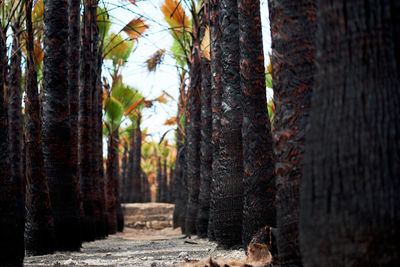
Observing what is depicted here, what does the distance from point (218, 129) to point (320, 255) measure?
5.49m

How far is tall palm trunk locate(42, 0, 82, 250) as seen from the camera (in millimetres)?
7504

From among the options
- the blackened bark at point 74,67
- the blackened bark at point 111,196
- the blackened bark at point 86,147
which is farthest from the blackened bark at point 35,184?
the blackened bark at point 111,196

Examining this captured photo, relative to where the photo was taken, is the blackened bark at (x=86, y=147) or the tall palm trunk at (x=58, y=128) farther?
the blackened bark at (x=86, y=147)

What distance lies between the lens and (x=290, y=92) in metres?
3.44

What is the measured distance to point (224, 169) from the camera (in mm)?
6953

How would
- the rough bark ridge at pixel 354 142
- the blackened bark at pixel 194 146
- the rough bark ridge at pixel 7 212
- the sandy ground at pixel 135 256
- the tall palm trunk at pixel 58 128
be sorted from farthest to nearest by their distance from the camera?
the blackened bark at pixel 194 146 → the tall palm trunk at pixel 58 128 → the sandy ground at pixel 135 256 → the rough bark ridge at pixel 7 212 → the rough bark ridge at pixel 354 142

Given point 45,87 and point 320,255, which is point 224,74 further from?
point 320,255

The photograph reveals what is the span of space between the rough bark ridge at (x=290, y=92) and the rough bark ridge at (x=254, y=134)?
2.13m

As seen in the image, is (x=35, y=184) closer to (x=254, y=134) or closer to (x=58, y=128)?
(x=58, y=128)

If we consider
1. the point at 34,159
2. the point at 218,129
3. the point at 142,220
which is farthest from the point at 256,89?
the point at 142,220

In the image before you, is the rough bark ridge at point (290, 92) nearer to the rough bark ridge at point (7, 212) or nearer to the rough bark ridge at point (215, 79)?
the rough bark ridge at point (7, 212)

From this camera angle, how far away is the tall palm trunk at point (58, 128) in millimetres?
7504

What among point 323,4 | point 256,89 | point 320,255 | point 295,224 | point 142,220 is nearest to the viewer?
point 320,255

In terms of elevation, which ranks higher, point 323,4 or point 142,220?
point 323,4
